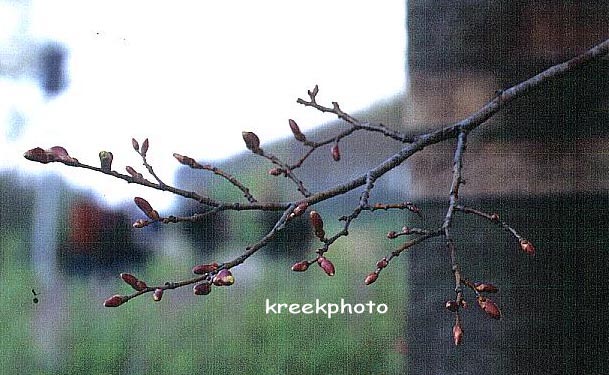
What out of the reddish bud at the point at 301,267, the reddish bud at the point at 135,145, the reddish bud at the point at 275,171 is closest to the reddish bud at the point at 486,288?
the reddish bud at the point at 301,267

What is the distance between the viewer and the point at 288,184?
1.26m

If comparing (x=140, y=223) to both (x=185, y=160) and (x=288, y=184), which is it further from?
(x=288, y=184)

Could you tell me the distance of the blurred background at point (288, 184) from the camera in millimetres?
1240

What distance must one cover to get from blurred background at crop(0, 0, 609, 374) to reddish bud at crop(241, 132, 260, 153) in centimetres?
4

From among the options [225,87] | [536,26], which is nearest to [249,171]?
[225,87]

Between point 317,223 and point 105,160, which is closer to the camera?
point 317,223

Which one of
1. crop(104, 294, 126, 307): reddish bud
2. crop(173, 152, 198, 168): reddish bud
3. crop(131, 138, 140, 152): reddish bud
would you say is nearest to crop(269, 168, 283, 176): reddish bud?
crop(173, 152, 198, 168): reddish bud

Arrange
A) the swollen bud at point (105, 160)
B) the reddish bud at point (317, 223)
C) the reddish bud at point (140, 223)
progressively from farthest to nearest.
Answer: the reddish bud at point (140, 223) < the swollen bud at point (105, 160) < the reddish bud at point (317, 223)

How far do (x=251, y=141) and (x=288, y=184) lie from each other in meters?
0.12

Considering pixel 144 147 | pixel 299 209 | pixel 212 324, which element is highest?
pixel 144 147

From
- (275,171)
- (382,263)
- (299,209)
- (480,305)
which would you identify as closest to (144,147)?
(275,171)

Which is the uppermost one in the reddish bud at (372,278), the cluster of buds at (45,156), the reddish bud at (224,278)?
the cluster of buds at (45,156)

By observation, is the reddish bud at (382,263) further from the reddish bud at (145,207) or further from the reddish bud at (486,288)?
the reddish bud at (145,207)

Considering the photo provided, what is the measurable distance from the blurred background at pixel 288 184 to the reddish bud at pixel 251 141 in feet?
0.13
